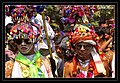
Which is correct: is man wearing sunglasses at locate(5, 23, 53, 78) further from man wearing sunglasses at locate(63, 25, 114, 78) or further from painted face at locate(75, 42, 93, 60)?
painted face at locate(75, 42, 93, 60)

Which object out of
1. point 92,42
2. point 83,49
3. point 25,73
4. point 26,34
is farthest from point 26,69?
point 92,42

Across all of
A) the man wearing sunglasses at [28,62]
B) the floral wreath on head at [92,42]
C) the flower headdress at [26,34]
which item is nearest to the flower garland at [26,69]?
the man wearing sunglasses at [28,62]

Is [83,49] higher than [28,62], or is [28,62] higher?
[83,49]

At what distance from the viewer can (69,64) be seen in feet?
72.3

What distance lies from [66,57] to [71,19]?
0.46 meters

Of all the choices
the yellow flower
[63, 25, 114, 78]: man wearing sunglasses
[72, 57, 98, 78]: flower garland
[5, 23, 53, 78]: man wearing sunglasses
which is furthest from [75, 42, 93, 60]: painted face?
the yellow flower

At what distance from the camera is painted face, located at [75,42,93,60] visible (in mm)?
22031

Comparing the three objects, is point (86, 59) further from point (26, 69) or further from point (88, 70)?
point (26, 69)

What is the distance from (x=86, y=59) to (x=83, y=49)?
13cm

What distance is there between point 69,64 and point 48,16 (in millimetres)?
632

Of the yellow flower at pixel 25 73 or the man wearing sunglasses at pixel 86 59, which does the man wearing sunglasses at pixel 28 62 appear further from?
the man wearing sunglasses at pixel 86 59

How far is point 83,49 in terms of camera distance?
22031 millimetres

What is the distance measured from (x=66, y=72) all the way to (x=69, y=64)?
0.34 ft

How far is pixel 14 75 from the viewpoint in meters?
22.0
